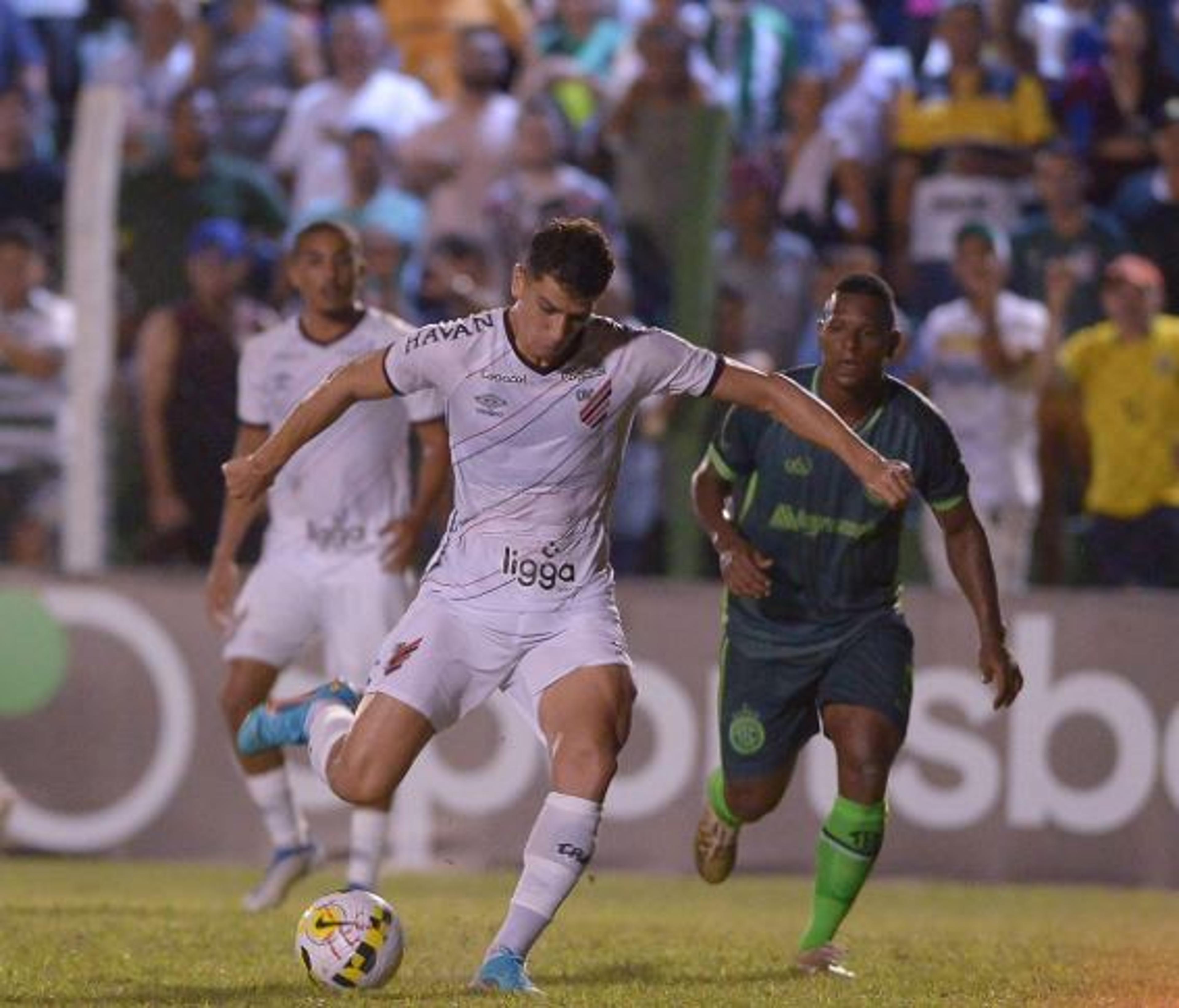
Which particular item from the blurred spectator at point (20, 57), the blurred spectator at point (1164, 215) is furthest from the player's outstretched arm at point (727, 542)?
the blurred spectator at point (20, 57)

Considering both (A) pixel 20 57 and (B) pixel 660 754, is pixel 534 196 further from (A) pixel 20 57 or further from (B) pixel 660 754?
(A) pixel 20 57

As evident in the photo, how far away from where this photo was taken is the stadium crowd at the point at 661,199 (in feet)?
44.6

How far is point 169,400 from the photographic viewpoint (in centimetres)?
1377

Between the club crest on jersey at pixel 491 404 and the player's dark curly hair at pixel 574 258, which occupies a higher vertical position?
the player's dark curly hair at pixel 574 258

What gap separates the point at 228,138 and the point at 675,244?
11.8ft

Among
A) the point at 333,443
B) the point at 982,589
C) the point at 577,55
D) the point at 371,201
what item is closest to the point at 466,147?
the point at 371,201

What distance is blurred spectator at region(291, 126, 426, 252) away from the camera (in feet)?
50.2


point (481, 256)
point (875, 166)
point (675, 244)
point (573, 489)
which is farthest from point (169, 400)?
point (573, 489)

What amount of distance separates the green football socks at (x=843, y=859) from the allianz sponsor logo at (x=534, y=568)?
1.46 m

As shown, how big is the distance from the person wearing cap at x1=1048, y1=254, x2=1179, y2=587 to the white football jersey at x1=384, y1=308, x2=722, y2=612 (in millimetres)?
5877

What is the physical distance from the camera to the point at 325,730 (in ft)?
27.9

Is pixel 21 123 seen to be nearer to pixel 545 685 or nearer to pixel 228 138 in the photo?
pixel 228 138

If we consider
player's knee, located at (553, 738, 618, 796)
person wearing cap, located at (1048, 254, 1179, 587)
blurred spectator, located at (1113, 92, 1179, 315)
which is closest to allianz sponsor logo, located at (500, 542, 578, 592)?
player's knee, located at (553, 738, 618, 796)

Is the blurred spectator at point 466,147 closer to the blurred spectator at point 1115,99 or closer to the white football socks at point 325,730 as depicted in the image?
the blurred spectator at point 1115,99
